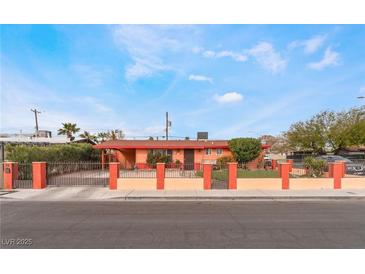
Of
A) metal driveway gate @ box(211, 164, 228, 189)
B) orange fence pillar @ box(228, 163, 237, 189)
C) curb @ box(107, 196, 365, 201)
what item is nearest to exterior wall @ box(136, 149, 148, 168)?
metal driveway gate @ box(211, 164, 228, 189)

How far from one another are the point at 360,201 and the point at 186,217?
8633 millimetres

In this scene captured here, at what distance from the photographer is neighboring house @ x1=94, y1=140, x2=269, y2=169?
29828mm

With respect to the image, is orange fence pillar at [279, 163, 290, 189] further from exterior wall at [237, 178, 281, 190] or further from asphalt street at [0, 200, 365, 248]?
asphalt street at [0, 200, 365, 248]

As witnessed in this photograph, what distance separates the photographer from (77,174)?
58.9 ft

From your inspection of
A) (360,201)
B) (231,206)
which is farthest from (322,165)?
(231,206)

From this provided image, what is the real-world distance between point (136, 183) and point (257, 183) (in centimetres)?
666

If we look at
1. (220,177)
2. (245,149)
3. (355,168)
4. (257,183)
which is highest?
(245,149)

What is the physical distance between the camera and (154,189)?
15.7m

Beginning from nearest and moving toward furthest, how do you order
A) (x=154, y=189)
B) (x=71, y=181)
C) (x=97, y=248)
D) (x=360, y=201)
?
(x=97, y=248) < (x=360, y=201) < (x=154, y=189) < (x=71, y=181)

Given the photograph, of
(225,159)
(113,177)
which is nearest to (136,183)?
(113,177)

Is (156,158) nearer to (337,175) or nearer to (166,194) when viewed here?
(166,194)

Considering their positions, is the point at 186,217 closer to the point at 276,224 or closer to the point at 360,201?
the point at 276,224

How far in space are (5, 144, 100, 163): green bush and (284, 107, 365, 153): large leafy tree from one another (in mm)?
28823

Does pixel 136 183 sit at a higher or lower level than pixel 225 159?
lower
